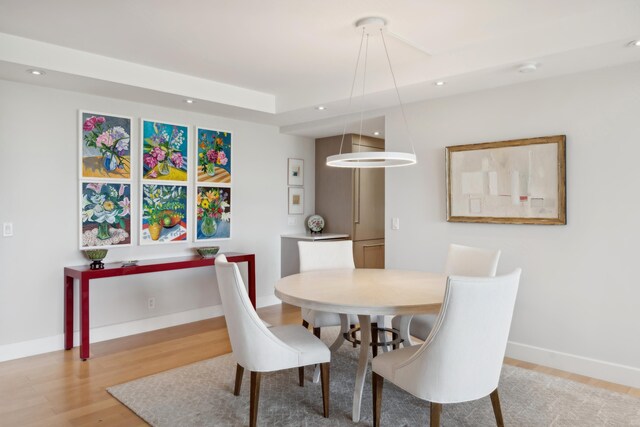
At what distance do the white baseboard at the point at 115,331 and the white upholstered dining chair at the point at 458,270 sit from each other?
7.76 ft

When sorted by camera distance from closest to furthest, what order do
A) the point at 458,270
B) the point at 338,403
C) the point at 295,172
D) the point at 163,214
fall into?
the point at 338,403 < the point at 458,270 < the point at 163,214 < the point at 295,172

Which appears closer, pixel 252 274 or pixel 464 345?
pixel 464 345

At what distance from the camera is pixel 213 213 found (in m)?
4.76

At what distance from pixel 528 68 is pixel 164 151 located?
3.28m

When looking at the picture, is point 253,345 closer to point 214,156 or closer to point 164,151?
point 164,151

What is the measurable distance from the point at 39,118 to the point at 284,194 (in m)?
A: 2.71

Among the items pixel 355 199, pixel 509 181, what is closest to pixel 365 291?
pixel 509 181

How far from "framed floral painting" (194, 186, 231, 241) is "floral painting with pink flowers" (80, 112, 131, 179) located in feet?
2.65

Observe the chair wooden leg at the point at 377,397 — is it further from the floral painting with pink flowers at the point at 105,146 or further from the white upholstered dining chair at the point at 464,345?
the floral painting with pink flowers at the point at 105,146

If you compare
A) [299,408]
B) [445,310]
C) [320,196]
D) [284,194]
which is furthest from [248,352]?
[320,196]

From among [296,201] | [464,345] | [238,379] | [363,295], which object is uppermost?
[296,201]

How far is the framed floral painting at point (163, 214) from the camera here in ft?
13.9

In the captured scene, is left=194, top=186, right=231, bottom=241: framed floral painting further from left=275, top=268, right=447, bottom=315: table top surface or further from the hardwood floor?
left=275, top=268, right=447, bottom=315: table top surface

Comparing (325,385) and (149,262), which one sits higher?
(149,262)
